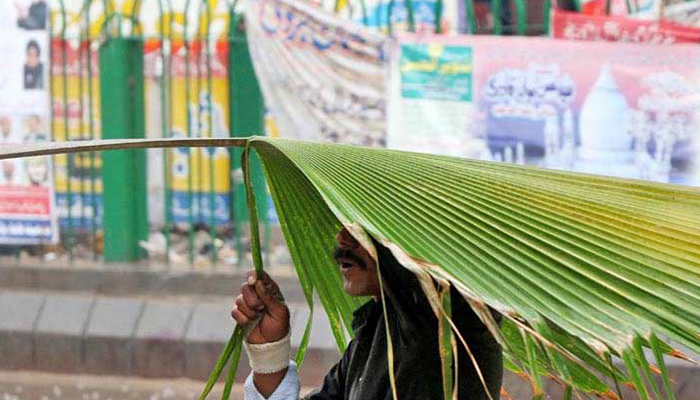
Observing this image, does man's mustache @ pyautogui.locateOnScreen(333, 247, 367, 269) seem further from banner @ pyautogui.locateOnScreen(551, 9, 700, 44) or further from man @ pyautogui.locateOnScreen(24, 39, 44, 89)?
man @ pyautogui.locateOnScreen(24, 39, 44, 89)

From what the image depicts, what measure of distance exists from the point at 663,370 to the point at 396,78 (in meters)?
4.53

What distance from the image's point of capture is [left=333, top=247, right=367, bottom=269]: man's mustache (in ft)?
6.82

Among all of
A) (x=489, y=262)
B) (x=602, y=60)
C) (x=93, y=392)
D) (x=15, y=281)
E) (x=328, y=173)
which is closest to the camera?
(x=489, y=262)

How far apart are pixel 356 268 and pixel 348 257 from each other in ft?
0.08

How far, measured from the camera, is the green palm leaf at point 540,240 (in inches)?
62.0

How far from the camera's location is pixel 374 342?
2125 mm

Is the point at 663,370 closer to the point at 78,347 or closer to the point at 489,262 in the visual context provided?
the point at 489,262

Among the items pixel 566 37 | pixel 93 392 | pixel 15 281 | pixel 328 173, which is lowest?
pixel 93 392

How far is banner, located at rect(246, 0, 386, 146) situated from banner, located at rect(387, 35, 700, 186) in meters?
0.14

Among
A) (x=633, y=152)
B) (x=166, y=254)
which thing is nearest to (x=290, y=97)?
(x=166, y=254)

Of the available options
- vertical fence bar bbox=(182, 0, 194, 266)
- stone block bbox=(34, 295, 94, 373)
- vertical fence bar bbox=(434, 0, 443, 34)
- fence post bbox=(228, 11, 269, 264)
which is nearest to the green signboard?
vertical fence bar bbox=(434, 0, 443, 34)

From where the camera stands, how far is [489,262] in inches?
67.7

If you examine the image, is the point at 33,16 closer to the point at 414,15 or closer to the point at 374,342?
the point at 414,15

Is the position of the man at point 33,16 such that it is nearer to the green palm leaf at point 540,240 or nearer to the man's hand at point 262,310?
the man's hand at point 262,310
